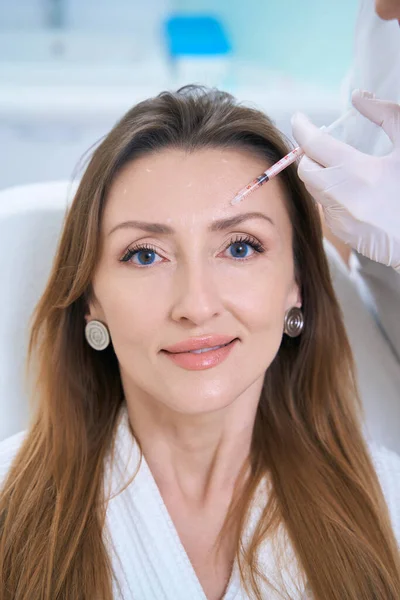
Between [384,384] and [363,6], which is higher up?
[363,6]

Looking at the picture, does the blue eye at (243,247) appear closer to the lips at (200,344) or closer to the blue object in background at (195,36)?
the lips at (200,344)

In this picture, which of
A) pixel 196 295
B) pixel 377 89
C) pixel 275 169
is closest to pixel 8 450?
pixel 196 295

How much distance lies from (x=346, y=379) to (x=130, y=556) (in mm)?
563

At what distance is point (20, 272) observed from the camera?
1622 millimetres

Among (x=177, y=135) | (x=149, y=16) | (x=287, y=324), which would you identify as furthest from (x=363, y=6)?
(x=149, y=16)

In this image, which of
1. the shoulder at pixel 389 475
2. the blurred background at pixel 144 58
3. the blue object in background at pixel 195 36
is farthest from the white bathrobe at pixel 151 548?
the blue object in background at pixel 195 36

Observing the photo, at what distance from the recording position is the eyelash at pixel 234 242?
46.3 inches

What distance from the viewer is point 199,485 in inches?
51.3

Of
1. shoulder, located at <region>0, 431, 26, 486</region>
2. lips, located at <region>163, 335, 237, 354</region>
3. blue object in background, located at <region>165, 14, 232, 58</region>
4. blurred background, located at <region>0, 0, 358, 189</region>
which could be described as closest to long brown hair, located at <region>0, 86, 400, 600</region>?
shoulder, located at <region>0, 431, 26, 486</region>

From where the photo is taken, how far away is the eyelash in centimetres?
118

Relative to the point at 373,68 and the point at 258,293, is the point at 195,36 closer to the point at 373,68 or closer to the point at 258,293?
the point at 373,68

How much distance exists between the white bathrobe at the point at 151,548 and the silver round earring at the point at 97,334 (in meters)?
0.19

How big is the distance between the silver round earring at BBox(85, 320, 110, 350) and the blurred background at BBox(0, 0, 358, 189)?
1.58 m

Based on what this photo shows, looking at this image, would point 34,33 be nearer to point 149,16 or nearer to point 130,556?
point 149,16
